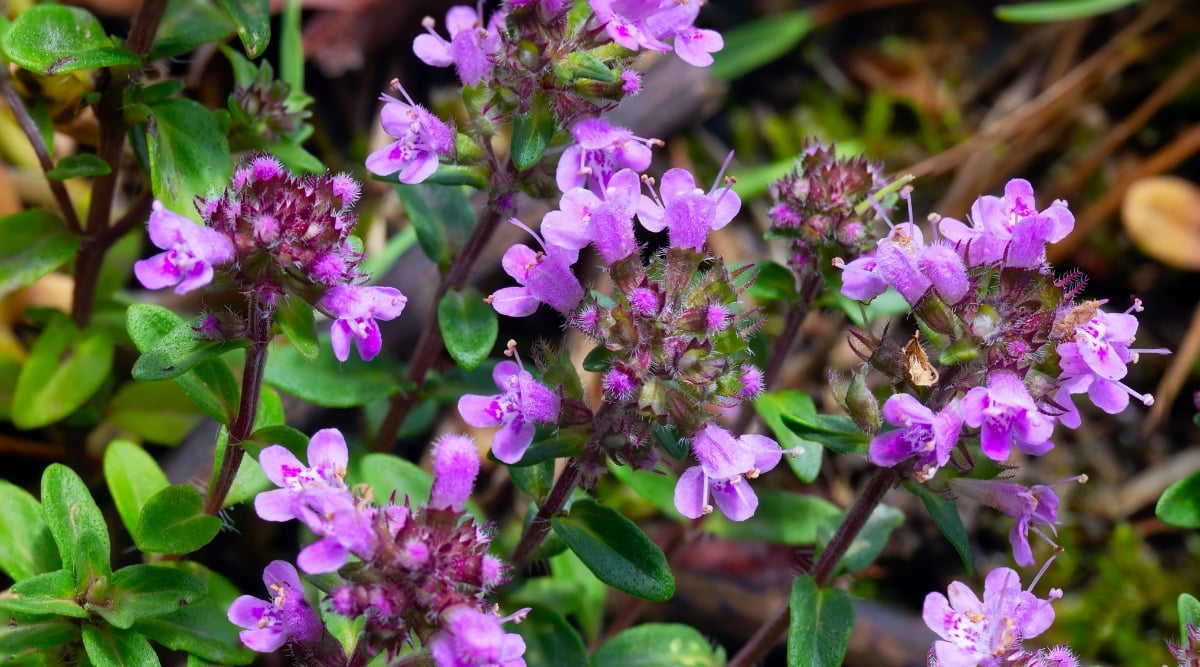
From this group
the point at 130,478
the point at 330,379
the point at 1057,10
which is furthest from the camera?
the point at 1057,10

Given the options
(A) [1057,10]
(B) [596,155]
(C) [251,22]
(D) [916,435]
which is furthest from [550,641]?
(A) [1057,10]

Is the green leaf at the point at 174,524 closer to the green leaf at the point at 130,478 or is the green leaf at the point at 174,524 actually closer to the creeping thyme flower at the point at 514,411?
the green leaf at the point at 130,478

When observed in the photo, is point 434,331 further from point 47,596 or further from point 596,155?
point 47,596

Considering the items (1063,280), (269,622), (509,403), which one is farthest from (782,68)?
(269,622)

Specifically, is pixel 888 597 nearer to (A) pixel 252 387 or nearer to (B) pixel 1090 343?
(B) pixel 1090 343

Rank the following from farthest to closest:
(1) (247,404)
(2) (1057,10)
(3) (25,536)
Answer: (2) (1057,10) < (3) (25,536) < (1) (247,404)

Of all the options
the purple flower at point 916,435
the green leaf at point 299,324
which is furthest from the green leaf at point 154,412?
the purple flower at point 916,435
